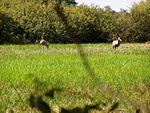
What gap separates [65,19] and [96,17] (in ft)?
104

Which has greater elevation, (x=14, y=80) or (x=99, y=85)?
(x=99, y=85)

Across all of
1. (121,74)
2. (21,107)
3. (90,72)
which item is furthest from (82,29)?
(90,72)

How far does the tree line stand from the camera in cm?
2884

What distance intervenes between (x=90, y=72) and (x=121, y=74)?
8.84 metres

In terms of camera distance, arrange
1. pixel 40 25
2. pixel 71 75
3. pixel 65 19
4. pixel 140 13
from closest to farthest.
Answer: pixel 65 19
pixel 71 75
pixel 40 25
pixel 140 13

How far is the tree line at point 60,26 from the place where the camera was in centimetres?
2884

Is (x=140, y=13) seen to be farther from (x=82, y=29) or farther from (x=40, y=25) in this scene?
(x=40, y=25)

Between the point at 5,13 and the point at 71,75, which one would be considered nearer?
the point at 71,75

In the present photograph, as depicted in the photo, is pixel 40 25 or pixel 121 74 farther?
pixel 40 25

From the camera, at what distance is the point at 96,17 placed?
32344 millimetres

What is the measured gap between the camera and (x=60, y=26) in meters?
27.3

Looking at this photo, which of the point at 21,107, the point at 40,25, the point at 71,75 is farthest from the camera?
the point at 40,25

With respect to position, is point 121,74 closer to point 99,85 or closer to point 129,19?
point 99,85

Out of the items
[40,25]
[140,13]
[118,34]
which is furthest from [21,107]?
[140,13]
